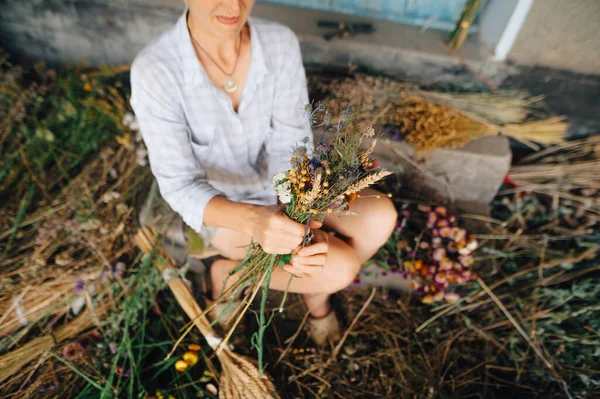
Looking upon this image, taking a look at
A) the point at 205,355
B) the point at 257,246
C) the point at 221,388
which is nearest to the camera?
the point at 257,246

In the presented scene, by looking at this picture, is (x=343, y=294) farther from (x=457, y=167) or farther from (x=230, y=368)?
(x=457, y=167)

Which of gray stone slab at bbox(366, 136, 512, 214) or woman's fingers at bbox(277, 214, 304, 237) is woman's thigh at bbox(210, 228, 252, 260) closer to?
woman's fingers at bbox(277, 214, 304, 237)

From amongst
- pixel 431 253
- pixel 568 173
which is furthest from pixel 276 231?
pixel 568 173

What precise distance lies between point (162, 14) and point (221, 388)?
228 centimetres

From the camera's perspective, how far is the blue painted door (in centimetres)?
247

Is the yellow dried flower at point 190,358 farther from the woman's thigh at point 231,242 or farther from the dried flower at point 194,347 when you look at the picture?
the woman's thigh at point 231,242

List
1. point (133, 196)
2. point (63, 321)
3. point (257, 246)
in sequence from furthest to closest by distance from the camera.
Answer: point (133, 196), point (63, 321), point (257, 246)

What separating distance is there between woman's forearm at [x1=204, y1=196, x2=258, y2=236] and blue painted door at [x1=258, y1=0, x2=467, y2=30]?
5.67ft

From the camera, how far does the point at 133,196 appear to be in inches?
93.2

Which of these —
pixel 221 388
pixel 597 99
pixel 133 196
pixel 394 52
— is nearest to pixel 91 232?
pixel 133 196

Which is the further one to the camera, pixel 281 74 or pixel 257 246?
pixel 281 74

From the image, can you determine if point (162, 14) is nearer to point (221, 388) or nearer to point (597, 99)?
point (221, 388)

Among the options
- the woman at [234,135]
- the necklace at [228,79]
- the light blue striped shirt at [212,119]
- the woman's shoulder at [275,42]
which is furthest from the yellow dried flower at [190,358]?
the woman's shoulder at [275,42]

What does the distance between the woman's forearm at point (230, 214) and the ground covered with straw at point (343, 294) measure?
2.37ft
